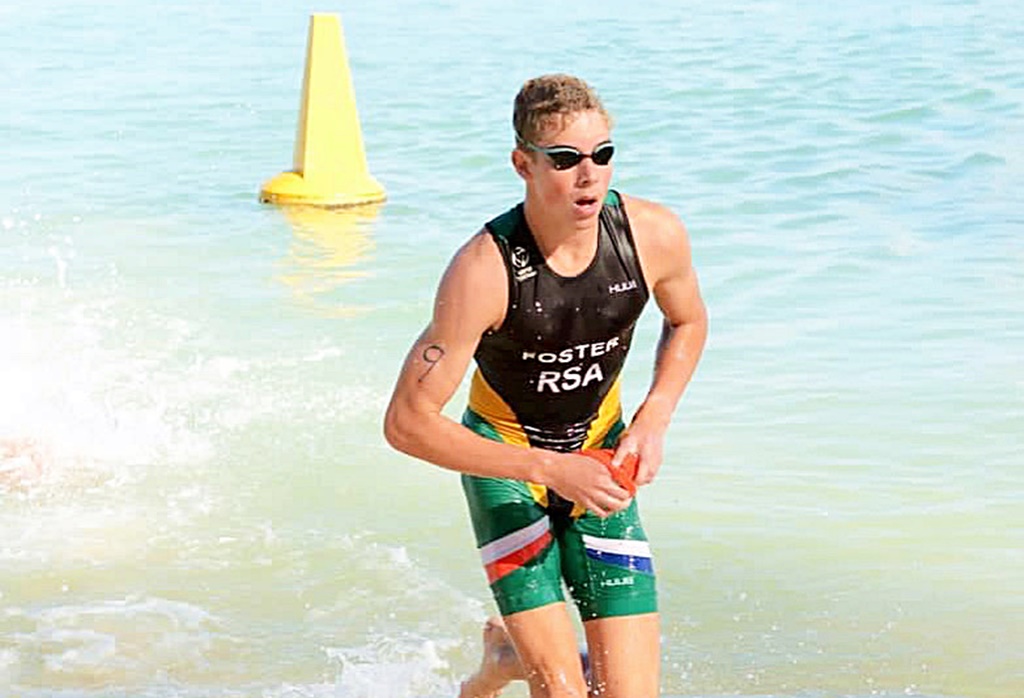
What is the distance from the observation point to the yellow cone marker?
42.0 feet

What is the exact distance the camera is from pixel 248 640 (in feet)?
19.4

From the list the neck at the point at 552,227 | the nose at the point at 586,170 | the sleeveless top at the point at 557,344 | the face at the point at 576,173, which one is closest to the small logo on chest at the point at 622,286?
the sleeveless top at the point at 557,344

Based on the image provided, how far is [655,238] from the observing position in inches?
172

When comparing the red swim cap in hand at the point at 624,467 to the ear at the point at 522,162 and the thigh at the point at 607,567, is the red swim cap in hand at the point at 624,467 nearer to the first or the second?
the thigh at the point at 607,567

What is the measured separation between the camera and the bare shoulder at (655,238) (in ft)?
14.3

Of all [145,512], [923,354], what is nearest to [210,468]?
[145,512]

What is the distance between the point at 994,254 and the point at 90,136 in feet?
28.1

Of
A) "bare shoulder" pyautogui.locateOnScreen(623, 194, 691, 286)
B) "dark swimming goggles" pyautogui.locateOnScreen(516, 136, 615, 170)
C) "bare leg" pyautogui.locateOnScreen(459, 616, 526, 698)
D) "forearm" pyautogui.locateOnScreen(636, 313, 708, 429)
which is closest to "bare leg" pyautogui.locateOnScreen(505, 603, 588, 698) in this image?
"bare leg" pyautogui.locateOnScreen(459, 616, 526, 698)

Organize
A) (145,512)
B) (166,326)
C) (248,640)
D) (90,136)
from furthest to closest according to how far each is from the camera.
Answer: (90,136) < (166,326) < (145,512) < (248,640)

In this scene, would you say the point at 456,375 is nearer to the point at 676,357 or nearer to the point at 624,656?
the point at 676,357

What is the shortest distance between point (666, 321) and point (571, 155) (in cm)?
71

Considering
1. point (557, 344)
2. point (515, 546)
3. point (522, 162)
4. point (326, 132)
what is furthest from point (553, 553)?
point (326, 132)

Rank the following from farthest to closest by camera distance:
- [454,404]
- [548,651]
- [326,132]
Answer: [326,132] < [454,404] < [548,651]

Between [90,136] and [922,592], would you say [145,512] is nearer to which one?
[922,592]
